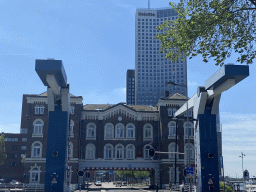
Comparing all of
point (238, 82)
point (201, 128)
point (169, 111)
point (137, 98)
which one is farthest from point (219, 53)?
point (137, 98)

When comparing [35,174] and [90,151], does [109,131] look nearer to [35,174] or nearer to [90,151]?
[90,151]

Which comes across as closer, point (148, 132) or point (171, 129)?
point (171, 129)

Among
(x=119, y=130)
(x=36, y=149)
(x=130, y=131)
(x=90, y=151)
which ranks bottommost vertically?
(x=90, y=151)

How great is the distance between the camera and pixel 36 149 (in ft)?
161

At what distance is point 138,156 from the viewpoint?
165 ft

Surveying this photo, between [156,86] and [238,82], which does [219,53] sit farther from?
[156,86]

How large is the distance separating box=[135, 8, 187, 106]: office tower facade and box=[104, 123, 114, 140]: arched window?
129 meters

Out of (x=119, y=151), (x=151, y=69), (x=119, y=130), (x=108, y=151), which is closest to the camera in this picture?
(x=108, y=151)

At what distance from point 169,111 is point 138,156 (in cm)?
856

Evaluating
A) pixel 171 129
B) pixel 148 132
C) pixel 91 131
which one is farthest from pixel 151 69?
pixel 91 131

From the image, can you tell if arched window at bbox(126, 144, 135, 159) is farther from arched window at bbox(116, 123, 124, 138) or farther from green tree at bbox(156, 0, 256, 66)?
green tree at bbox(156, 0, 256, 66)

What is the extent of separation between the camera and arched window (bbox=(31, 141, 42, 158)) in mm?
48812

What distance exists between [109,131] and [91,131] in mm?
2823

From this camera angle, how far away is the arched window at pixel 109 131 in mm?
51250
